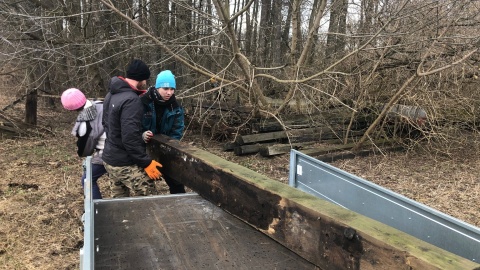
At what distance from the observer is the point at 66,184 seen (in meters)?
6.22

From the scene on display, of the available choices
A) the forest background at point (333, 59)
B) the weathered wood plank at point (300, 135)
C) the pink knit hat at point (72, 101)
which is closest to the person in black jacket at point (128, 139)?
the pink knit hat at point (72, 101)

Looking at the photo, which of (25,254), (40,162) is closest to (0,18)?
(40,162)

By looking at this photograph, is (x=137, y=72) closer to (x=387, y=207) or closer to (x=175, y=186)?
(x=175, y=186)

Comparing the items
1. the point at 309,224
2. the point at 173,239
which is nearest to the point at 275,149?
the point at 173,239

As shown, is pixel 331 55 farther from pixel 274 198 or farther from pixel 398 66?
pixel 274 198

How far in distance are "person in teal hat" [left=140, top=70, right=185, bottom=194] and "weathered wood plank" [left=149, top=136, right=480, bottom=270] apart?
533mm

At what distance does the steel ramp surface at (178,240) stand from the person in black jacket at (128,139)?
45 cm

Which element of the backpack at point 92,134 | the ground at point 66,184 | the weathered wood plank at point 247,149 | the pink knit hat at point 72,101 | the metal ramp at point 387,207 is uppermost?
the pink knit hat at point 72,101

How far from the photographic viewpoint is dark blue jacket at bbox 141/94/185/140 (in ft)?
12.3

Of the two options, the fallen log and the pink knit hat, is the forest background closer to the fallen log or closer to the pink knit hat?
the fallen log

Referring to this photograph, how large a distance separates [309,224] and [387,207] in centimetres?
62

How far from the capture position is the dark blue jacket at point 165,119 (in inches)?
147

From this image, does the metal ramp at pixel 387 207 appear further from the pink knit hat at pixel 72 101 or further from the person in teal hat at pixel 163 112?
the pink knit hat at pixel 72 101

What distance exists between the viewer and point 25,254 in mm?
3965
